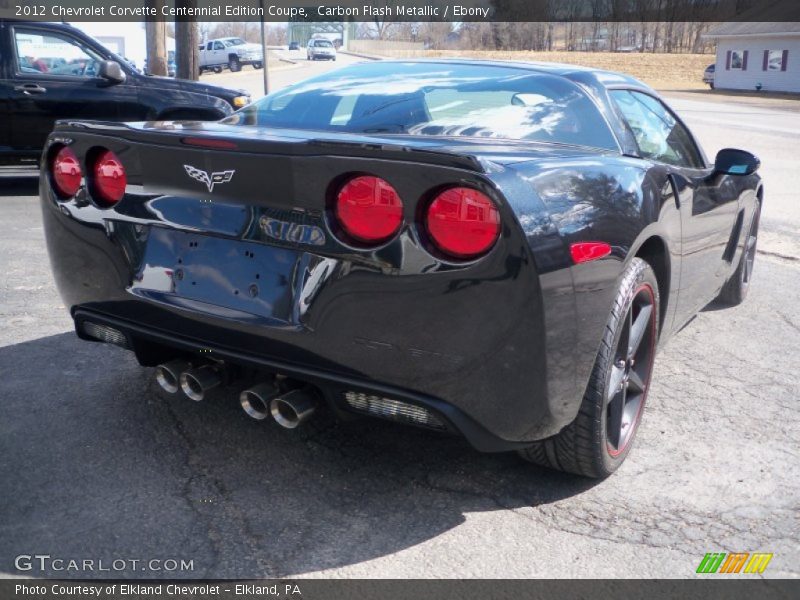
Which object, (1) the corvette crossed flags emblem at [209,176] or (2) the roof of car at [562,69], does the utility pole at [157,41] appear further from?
(1) the corvette crossed flags emblem at [209,176]

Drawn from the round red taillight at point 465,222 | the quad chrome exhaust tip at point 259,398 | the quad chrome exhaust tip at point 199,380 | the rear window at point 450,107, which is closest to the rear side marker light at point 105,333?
the quad chrome exhaust tip at point 199,380

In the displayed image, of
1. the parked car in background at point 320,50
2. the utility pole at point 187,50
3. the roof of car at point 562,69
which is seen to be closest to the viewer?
the roof of car at point 562,69

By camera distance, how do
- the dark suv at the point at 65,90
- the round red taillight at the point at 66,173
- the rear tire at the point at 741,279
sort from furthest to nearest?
the dark suv at the point at 65,90, the rear tire at the point at 741,279, the round red taillight at the point at 66,173

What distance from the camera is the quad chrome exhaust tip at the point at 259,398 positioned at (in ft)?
9.29

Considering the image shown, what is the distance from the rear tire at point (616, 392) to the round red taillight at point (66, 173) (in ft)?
5.81

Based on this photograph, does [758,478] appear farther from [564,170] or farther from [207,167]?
[207,167]

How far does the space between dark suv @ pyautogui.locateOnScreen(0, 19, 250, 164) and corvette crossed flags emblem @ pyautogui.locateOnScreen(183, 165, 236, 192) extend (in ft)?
23.1

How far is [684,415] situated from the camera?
374 cm

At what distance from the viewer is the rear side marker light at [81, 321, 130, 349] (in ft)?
10.2

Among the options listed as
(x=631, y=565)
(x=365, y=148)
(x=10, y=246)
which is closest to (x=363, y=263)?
(x=365, y=148)

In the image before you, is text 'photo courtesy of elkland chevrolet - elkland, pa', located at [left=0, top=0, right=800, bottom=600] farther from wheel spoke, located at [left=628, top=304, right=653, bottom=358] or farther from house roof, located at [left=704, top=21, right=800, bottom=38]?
house roof, located at [left=704, top=21, right=800, bottom=38]

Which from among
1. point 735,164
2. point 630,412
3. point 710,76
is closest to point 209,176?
point 630,412

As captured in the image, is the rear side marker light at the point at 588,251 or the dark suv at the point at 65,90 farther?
the dark suv at the point at 65,90

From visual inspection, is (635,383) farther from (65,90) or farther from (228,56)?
(228,56)
